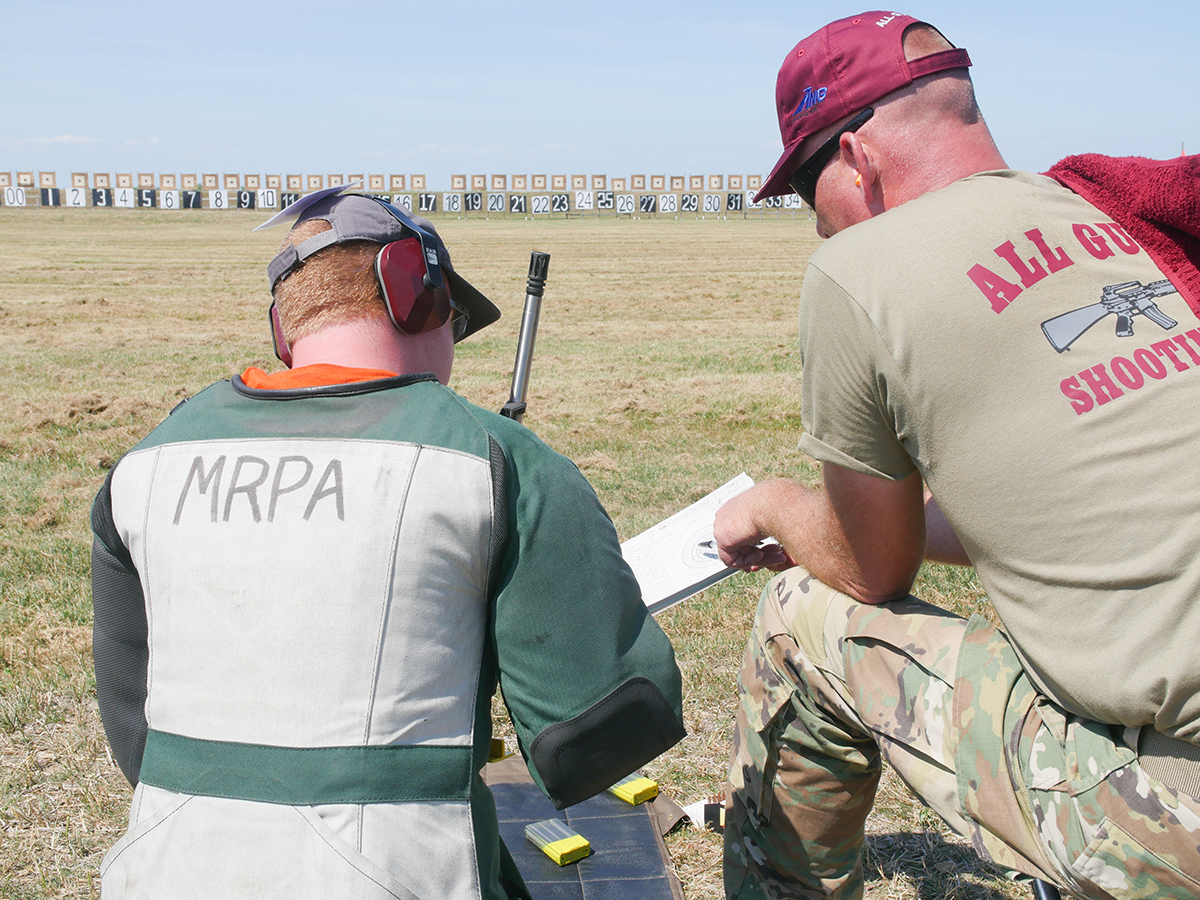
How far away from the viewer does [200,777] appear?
1315mm

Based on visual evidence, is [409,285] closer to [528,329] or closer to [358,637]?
[358,637]

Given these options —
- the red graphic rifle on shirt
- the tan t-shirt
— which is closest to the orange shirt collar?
the tan t-shirt

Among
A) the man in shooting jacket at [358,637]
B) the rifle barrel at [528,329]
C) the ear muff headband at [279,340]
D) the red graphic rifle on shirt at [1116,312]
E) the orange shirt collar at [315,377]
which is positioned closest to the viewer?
the man in shooting jacket at [358,637]

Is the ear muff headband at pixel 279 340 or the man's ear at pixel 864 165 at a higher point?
the man's ear at pixel 864 165

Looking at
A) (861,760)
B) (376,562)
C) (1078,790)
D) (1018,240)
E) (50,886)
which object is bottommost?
(50,886)

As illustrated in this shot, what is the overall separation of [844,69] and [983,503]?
0.89 m

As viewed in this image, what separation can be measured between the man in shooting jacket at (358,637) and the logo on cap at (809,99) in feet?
3.34

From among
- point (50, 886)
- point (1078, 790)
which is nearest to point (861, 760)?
point (1078, 790)

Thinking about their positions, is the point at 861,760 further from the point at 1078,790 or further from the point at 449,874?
the point at 449,874

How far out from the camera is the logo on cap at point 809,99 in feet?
6.57

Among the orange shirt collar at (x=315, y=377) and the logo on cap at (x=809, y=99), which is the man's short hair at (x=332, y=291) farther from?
the logo on cap at (x=809, y=99)

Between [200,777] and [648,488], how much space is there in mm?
4219

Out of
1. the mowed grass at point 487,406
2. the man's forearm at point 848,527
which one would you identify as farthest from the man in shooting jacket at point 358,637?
the mowed grass at point 487,406

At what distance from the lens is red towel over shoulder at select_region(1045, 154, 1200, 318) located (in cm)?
161
